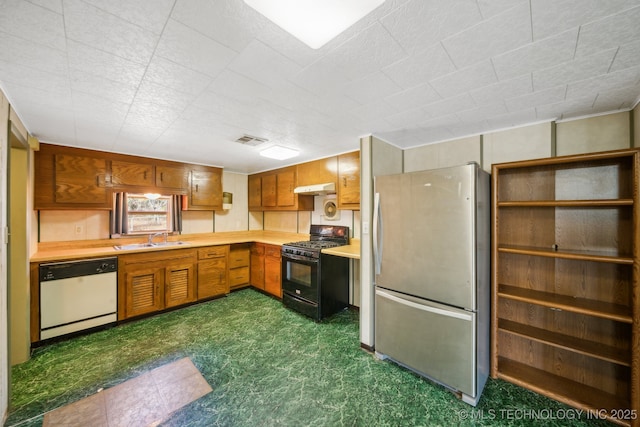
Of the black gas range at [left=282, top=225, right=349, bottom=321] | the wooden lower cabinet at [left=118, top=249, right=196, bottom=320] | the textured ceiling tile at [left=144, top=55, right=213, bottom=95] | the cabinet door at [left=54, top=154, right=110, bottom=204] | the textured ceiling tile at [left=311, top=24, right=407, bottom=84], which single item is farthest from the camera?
the black gas range at [left=282, top=225, right=349, bottom=321]

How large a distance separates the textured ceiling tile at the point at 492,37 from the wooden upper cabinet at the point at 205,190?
12.9 feet

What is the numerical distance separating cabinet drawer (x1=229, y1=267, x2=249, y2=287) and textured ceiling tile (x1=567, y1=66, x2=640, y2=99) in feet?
14.7

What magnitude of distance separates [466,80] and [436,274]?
4.60 feet

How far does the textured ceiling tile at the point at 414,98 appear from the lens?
5.28 ft

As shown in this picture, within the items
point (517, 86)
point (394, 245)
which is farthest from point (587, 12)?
point (394, 245)

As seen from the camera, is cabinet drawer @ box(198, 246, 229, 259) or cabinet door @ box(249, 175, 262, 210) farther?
cabinet door @ box(249, 175, 262, 210)

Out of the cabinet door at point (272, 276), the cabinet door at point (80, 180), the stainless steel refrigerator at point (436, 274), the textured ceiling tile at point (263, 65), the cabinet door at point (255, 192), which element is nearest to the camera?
the textured ceiling tile at point (263, 65)

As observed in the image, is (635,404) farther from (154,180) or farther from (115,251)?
(154,180)

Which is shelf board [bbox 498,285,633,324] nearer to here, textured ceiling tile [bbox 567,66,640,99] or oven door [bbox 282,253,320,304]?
textured ceiling tile [bbox 567,66,640,99]

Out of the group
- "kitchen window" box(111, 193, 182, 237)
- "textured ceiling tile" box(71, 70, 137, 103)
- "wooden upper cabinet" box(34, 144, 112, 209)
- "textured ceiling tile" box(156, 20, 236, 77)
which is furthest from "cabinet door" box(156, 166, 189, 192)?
"textured ceiling tile" box(156, 20, 236, 77)

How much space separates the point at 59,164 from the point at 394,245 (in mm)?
3955

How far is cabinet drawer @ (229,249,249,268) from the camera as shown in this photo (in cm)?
418

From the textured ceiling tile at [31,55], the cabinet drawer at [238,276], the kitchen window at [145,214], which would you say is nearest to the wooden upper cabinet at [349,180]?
the cabinet drawer at [238,276]

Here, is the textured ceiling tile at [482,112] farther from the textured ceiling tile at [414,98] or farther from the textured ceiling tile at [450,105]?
the textured ceiling tile at [414,98]
